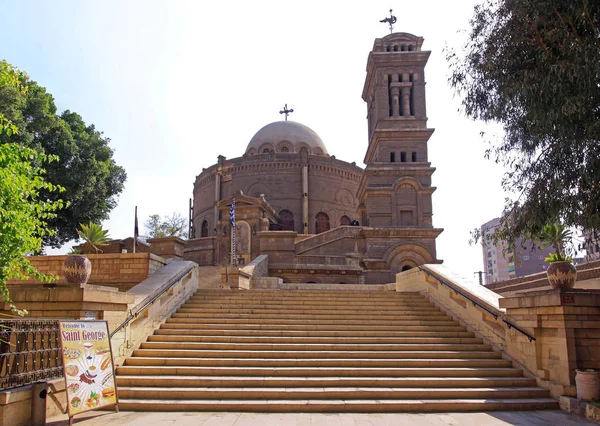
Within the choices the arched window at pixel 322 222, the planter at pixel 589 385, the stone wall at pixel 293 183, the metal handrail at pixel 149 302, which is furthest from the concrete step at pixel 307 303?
the arched window at pixel 322 222

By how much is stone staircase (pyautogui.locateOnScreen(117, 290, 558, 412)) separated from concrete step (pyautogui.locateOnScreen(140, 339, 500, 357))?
0.07 ft

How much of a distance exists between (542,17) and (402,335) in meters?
6.75

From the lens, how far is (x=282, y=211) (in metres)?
43.6

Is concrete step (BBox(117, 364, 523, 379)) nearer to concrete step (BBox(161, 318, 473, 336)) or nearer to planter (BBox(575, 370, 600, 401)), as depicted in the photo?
planter (BBox(575, 370, 600, 401))

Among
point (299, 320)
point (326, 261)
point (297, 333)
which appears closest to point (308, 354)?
point (297, 333)

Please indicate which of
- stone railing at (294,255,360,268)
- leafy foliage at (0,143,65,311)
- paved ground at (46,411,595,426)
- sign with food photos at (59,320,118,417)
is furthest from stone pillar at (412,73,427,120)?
sign with food photos at (59,320,118,417)

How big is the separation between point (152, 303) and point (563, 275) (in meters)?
8.12

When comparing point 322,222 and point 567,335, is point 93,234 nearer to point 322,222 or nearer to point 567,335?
point 567,335

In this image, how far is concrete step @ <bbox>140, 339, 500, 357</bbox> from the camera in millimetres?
9859

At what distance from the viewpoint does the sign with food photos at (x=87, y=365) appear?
21.8 feet

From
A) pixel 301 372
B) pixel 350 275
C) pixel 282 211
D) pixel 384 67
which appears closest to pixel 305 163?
pixel 282 211

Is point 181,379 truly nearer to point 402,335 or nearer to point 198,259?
point 402,335

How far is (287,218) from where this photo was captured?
4356 centimetres

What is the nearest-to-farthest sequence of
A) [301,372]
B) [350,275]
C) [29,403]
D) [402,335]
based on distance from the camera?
[29,403] < [301,372] < [402,335] < [350,275]
